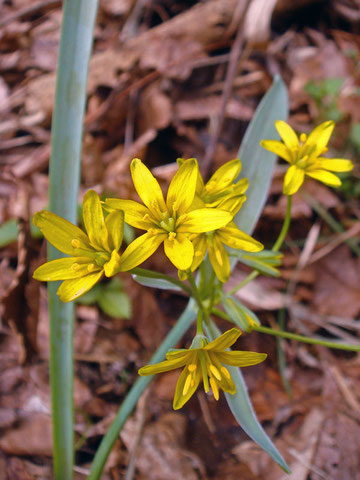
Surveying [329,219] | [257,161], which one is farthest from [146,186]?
[329,219]

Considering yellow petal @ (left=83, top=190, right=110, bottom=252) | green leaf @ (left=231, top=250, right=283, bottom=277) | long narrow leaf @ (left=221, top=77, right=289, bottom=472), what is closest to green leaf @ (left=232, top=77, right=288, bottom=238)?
long narrow leaf @ (left=221, top=77, right=289, bottom=472)

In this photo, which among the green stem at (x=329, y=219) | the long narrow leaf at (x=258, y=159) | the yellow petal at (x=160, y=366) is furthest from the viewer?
the green stem at (x=329, y=219)

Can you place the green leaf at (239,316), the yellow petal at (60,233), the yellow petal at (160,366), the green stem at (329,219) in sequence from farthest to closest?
the green stem at (329,219) → the green leaf at (239,316) → the yellow petal at (60,233) → the yellow petal at (160,366)

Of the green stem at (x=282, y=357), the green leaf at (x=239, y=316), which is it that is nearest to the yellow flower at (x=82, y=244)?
the green leaf at (x=239, y=316)

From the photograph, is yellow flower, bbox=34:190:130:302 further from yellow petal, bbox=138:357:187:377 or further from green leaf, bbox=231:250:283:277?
green leaf, bbox=231:250:283:277

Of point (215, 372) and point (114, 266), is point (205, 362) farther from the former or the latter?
point (114, 266)

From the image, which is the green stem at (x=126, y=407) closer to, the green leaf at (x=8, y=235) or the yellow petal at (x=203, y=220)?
the yellow petal at (x=203, y=220)

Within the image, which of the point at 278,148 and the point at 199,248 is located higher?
the point at 278,148

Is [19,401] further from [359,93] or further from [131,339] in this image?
[359,93]
